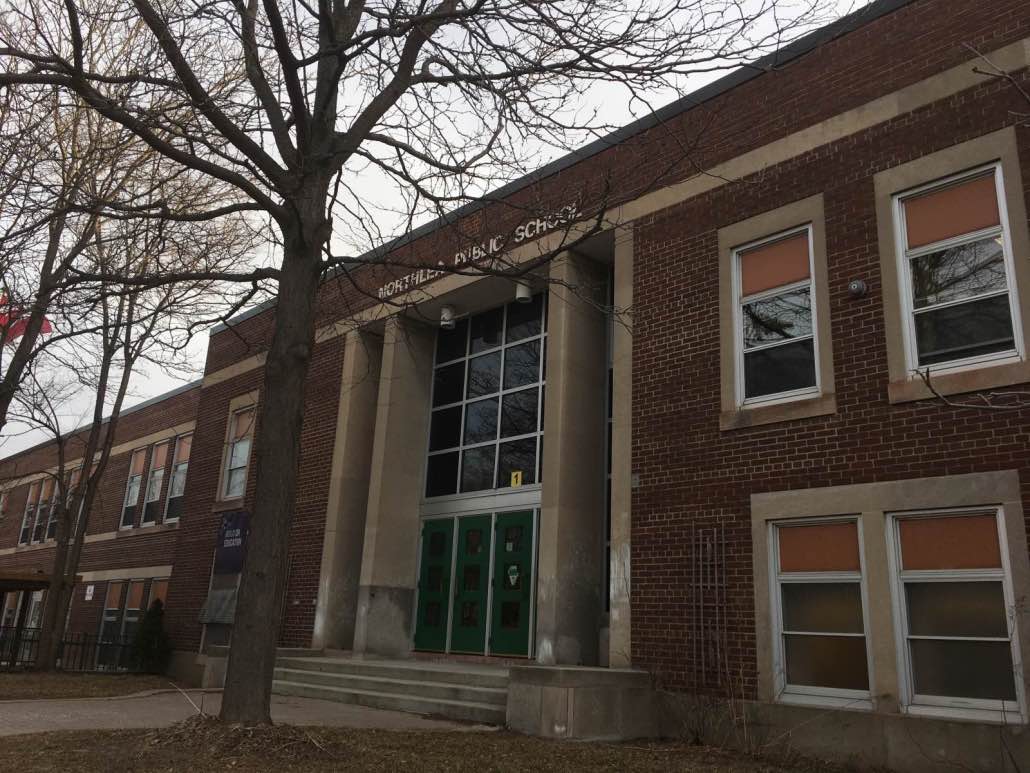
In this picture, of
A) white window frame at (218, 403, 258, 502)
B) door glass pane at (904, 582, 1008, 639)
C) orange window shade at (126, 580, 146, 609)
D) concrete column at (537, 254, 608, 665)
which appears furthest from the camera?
orange window shade at (126, 580, 146, 609)

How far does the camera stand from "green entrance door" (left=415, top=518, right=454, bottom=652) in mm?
14766

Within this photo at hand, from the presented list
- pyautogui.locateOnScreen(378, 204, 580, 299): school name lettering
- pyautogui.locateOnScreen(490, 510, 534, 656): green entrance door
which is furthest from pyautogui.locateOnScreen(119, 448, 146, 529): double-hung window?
pyautogui.locateOnScreen(490, 510, 534, 656): green entrance door

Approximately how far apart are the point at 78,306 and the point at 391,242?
10.8 feet

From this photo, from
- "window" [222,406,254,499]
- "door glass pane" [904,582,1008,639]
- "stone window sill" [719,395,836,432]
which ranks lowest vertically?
"door glass pane" [904,582,1008,639]

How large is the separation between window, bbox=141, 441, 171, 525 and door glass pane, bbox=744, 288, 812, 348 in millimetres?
19481

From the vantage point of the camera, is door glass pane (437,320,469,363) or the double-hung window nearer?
door glass pane (437,320,469,363)

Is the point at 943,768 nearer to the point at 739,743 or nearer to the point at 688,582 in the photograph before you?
the point at 739,743

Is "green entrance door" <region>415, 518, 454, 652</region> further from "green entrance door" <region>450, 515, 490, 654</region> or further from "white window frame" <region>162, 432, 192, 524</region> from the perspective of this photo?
"white window frame" <region>162, 432, 192, 524</region>

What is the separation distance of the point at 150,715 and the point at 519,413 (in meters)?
7.50

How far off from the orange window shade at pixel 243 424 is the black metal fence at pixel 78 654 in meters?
4.98

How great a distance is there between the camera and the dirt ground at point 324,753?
6.11m

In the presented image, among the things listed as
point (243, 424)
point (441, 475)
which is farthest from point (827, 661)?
point (243, 424)

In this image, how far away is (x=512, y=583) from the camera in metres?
13.7

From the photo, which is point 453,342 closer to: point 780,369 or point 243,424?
point 243,424
